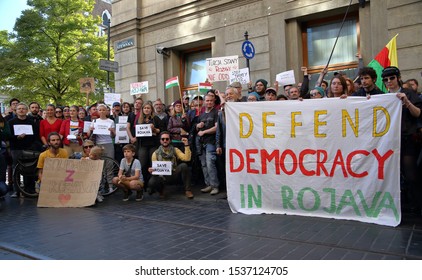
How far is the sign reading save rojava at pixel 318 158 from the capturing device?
4.94 m

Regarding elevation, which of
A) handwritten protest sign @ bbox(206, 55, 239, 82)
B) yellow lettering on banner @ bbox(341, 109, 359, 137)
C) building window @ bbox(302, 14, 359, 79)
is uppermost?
building window @ bbox(302, 14, 359, 79)

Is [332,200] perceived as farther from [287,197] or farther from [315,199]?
[287,197]

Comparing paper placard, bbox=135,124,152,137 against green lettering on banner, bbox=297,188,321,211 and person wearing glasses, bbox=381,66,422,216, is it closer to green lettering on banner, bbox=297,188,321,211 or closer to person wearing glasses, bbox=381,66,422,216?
green lettering on banner, bbox=297,188,321,211

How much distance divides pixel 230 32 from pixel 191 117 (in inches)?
176

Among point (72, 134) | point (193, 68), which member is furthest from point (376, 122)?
point (193, 68)

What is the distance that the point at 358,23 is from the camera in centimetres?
977

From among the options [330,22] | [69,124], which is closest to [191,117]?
[69,124]

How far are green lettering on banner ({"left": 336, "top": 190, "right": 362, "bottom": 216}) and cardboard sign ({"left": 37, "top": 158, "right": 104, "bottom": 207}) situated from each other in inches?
171

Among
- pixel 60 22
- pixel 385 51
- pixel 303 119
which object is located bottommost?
pixel 303 119

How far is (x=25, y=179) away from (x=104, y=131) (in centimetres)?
196

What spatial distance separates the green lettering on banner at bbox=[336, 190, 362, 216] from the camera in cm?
511

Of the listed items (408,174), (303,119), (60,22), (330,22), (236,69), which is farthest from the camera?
(60,22)

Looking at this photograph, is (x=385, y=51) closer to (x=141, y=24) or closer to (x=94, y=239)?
(x=94, y=239)

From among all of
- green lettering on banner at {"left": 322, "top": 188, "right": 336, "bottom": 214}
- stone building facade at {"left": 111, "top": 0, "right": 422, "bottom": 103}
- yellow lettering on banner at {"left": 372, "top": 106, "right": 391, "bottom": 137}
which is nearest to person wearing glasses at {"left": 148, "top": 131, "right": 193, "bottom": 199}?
green lettering on banner at {"left": 322, "top": 188, "right": 336, "bottom": 214}
